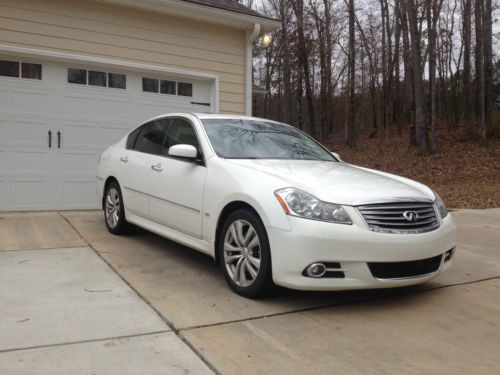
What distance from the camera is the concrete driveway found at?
2855mm

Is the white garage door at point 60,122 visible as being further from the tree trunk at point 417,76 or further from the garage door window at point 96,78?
the tree trunk at point 417,76

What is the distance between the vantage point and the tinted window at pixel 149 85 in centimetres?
876

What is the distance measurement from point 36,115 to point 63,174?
1019 mm

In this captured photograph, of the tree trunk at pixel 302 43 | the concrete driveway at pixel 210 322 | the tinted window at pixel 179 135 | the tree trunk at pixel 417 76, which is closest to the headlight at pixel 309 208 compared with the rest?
the concrete driveway at pixel 210 322

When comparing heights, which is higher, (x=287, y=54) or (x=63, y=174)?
(x=287, y=54)

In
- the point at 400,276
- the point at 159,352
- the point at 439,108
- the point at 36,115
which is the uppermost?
the point at 439,108

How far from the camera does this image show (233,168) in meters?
4.25

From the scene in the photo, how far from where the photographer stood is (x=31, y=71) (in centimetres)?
780

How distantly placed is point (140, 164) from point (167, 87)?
12.2 ft

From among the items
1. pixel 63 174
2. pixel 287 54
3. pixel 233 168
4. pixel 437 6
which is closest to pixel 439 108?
pixel 287 54

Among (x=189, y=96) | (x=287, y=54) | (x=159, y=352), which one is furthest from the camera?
(x=287, y=54)

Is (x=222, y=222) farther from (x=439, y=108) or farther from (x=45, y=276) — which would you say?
(x=439, y=108)

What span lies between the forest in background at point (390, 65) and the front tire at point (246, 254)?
619 inches

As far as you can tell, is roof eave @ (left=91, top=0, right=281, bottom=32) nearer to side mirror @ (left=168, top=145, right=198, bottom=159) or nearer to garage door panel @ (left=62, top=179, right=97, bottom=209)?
garage door panel @ (left=62, top=179, right=97, bottom=209)
